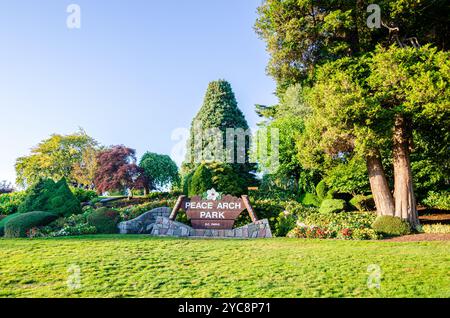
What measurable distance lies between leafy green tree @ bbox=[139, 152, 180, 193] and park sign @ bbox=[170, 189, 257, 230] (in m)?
14.1

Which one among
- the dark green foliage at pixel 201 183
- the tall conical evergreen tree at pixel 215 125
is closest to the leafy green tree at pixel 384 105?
the dark green foliage at pixel 201 183

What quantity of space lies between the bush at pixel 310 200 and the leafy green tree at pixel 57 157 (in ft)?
101

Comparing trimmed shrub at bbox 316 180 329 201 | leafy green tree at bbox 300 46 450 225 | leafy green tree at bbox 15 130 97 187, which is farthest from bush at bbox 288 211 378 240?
leafy green tree at bbox 15 130 97 187

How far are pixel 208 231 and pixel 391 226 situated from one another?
21.8ft

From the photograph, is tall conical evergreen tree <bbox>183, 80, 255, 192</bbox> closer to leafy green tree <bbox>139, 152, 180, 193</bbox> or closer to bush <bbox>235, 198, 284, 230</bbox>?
leafy green tree <bbox>139, 152, 180, 193</bbox>

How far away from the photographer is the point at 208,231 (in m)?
12.9

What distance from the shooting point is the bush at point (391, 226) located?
40.5 ft

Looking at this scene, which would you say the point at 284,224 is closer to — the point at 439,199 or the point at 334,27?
the point at 334,27

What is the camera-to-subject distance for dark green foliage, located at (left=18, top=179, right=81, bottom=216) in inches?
622

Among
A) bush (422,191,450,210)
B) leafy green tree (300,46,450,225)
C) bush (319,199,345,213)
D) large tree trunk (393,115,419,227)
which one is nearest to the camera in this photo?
leafy green tree (300,46,450,225)

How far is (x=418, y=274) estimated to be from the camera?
6656 millimetres

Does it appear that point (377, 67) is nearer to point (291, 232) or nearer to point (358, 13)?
point (358, 13)
